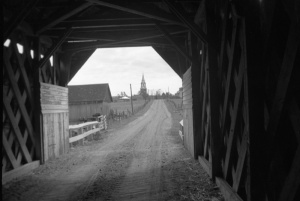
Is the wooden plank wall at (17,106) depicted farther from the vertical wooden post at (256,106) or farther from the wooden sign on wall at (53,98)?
the vertical wooden post at (256,106)

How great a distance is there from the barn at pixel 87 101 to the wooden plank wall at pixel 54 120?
20.4 metres

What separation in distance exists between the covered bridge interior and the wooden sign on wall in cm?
8

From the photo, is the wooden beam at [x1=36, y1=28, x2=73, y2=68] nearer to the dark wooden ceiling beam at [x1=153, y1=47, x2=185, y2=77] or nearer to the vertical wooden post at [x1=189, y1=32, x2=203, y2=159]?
the vertical wooden post at [x1=189, y1=32, x2=203, y2=159]

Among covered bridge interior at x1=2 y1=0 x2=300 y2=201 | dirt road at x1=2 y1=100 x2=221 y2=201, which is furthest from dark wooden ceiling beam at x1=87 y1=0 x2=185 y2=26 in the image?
dirt road at x1=2 y1=100 x2=221 y2=201

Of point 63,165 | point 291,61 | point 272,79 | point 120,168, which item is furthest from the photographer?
point 63,165

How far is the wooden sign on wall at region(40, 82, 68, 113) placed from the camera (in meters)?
7.89

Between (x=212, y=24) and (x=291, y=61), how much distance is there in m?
3.16

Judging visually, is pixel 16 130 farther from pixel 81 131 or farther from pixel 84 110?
pixel 84 110

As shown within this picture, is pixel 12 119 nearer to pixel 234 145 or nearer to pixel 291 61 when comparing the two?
pixel 234 145

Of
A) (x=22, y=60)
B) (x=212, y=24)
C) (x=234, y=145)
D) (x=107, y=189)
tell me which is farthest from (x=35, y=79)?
(x=234, y=145)

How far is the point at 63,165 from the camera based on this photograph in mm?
7477

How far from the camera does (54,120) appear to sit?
873 centimetres

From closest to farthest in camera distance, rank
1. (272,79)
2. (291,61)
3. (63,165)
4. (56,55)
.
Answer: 1. (291,61)
2. (272,79)
3. (63,165)
4. (56,55)

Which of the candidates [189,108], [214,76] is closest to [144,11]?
[214,76]
